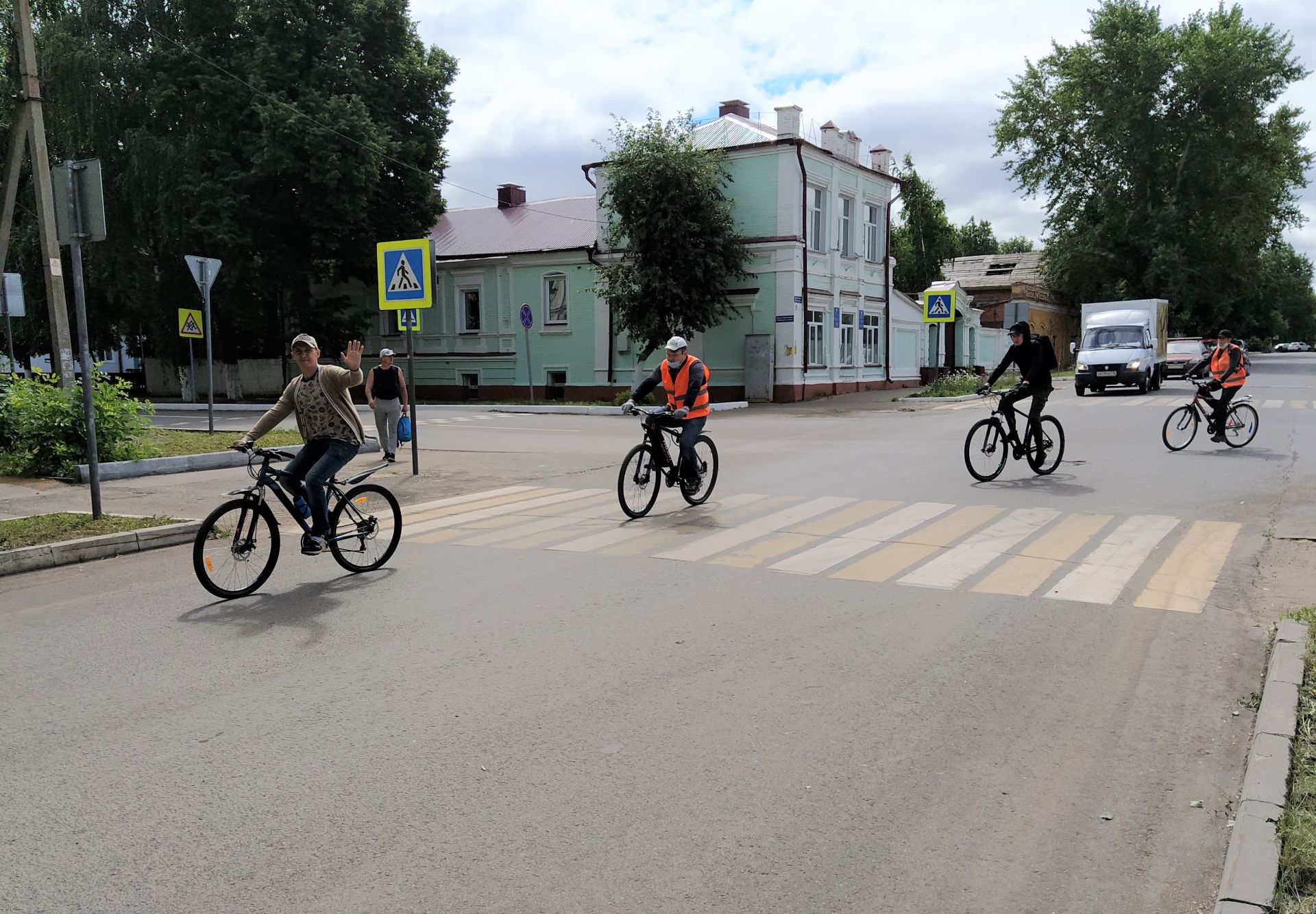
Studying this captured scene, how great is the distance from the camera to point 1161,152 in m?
48.6

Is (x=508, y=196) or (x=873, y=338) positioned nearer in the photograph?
(x=873, y=338)

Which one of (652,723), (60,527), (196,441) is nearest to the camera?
(652,723)

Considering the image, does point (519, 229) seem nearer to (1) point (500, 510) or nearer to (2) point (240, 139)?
(2) point (240, 139)

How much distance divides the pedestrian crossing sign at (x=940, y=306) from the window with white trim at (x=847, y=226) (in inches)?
285

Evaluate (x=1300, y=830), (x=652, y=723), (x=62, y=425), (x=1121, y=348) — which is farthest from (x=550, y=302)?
(x=1300, y=830)

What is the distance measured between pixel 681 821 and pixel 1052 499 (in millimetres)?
8422

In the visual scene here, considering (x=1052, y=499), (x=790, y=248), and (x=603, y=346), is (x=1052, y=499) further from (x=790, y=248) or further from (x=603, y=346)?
(x=603, y=346)

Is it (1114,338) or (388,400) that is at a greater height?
(1114,338)

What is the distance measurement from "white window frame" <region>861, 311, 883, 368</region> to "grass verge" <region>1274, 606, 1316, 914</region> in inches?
1249

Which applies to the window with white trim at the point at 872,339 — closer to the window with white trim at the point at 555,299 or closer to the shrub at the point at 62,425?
the window with white trim at the point at 555,299

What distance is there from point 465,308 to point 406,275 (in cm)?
2531

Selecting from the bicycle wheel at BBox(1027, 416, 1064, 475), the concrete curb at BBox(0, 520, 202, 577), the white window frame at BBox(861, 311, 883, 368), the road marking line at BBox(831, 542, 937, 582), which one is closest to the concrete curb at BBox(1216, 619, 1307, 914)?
the road marking line at BBox(831, 542, 937, 582)

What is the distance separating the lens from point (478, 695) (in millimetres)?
4797

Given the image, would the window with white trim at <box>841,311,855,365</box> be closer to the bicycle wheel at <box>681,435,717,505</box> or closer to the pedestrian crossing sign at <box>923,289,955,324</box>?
the pedestrian crossing sign at <box>923,289,955,324</box>
